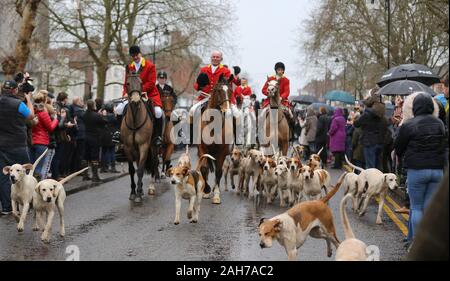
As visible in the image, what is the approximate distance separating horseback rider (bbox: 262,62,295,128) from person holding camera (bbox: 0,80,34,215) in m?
6.96

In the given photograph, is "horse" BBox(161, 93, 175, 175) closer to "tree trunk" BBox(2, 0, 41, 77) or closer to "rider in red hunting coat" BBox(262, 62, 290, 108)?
"rider in red hunting coat" BBox(262, 62, 290, 108)

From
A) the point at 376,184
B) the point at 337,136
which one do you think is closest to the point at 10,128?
the point at 376,184

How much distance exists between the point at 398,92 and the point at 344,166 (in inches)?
341

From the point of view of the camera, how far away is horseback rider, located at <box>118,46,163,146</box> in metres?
15.3

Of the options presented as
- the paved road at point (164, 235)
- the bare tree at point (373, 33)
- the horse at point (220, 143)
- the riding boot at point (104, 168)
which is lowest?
the paved road at point (164, 235)

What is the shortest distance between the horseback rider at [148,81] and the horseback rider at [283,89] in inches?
116

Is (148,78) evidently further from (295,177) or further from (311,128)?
(311,128)

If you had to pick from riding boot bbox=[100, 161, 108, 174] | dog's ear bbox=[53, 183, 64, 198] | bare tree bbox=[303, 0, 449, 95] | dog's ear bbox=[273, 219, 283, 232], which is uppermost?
bare tree bbox=[303, 0, 449, 95]

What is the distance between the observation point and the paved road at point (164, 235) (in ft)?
28.5

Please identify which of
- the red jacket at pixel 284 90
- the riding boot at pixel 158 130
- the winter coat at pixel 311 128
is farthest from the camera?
the winter coat at pixel 311 128

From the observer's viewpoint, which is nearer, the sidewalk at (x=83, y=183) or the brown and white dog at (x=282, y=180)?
the brown and white dog at (x=282, y=180)

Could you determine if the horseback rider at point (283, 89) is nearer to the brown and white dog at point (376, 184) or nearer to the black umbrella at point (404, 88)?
the black umbrella at point (404, 88)

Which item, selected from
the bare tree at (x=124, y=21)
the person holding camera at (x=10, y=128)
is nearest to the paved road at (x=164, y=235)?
the person holding camera at (x=10, y=128)

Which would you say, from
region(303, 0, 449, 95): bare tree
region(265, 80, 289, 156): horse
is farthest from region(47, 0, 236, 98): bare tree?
region(265, 80, 289, 156): horse
